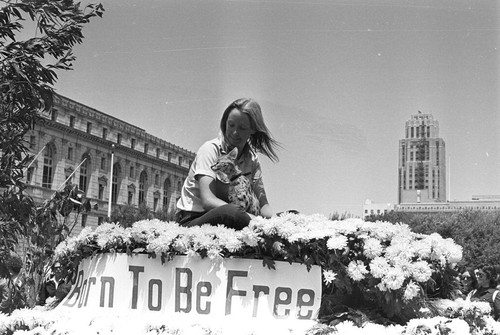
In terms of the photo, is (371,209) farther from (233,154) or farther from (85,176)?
(233,154)

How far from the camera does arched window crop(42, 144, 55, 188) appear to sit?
6303cm

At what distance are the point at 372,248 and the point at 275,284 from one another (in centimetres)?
67

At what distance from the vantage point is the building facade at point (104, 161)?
63281mm

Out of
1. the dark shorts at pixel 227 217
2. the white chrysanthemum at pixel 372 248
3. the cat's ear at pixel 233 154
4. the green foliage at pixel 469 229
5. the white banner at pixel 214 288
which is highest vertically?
the green foliage at pixel 469 229

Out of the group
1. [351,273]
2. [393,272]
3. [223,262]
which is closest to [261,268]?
[223,262]

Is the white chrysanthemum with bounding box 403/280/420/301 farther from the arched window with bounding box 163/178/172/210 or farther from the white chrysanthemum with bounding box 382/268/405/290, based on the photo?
the arched window with bounding box 163/178/172/210

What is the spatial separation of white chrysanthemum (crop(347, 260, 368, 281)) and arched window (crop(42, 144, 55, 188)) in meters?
62.7

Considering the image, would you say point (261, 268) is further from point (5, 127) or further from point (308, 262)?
point (5, 127)

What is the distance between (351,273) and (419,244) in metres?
0.61

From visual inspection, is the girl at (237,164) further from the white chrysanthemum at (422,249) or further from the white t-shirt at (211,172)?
the white chrysanthemum at (422,249)

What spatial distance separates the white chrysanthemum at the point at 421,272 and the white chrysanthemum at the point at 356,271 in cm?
30

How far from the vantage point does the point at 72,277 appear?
15.9ft

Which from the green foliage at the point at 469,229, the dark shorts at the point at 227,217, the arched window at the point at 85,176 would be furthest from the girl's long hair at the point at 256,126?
the arched window at the point at 85,176

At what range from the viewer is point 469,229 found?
1252 inches
